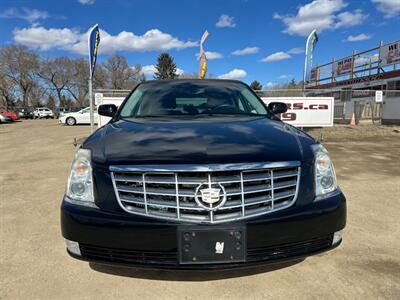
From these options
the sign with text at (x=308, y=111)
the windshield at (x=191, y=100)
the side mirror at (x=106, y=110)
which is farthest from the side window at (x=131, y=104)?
the sign with text at (x=308, y=111)

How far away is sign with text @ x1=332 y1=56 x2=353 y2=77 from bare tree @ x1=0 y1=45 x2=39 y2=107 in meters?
51.1

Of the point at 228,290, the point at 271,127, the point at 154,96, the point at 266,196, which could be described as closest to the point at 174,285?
the point at 228,290

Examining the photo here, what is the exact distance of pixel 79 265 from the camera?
9.31ft

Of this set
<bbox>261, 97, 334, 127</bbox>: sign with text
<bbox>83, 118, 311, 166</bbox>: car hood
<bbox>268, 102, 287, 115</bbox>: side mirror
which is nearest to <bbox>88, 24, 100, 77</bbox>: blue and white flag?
<bbox>261, 97, 334, 127</bbox>: sign with text

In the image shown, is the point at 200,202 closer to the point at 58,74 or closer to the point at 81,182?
the point at 81,182

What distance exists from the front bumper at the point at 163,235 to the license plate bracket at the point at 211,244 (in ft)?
0.10

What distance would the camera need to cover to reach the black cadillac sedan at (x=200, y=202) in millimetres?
2041

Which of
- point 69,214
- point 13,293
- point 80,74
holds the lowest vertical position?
point 13,293

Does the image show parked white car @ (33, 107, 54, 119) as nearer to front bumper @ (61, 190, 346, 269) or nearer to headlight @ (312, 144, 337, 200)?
front bumper @ (61, 190, 346, 269)

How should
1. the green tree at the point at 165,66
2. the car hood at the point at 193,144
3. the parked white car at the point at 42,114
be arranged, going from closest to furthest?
the car hood at the point at 193,144, the parked white car at the point at 42,114, the green tree at the point at 165,66

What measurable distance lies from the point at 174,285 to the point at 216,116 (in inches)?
60.8

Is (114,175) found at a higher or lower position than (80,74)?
lower

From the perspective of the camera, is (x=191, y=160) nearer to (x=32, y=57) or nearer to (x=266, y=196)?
(x=266, y=196)

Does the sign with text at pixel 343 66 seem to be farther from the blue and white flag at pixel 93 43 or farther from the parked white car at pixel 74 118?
the blue and white flag at pixel 93 43
